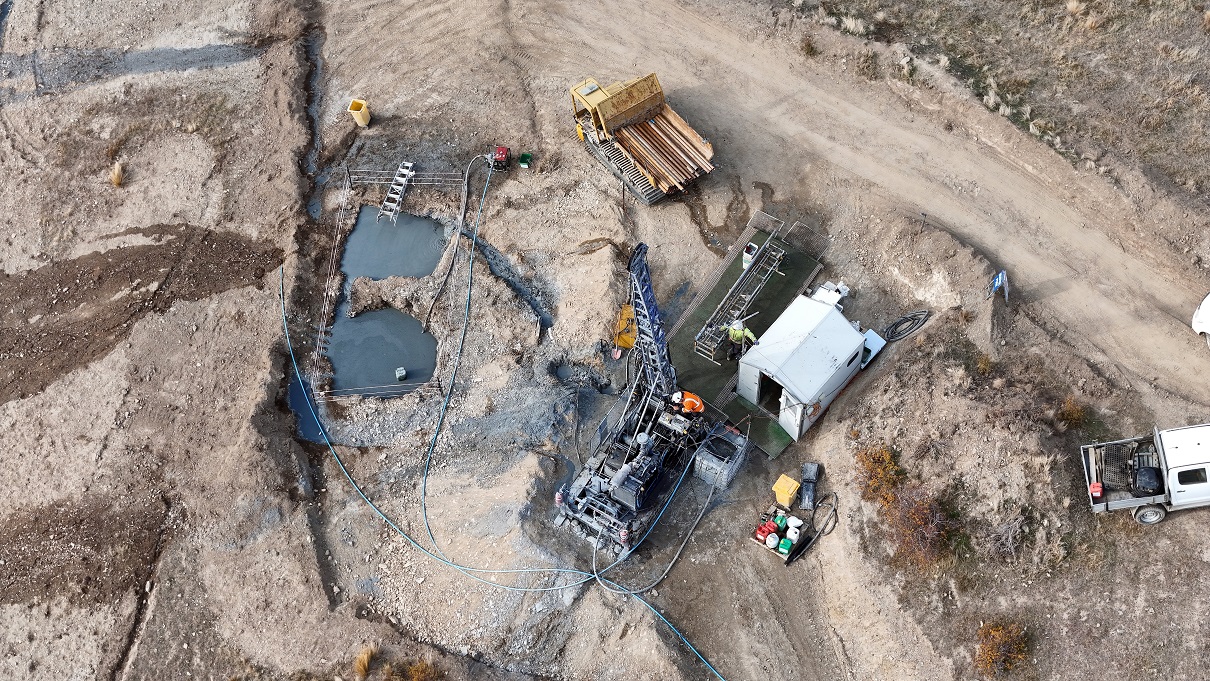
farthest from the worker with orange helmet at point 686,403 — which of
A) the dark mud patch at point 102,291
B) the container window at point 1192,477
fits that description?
the dark mud patch at point 102,291

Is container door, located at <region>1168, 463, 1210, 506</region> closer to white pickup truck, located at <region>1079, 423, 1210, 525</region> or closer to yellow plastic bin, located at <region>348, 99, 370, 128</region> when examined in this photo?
white pickup truck, located at <region>1079, 423, 1210, 525</region>

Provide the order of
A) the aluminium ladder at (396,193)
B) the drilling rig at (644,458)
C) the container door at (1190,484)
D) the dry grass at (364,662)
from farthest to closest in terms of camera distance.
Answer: the aluminium ladder at (396,193) → the drilling rig at (644,458) → the dry grass at (364,662) → the container door at (1190,484)

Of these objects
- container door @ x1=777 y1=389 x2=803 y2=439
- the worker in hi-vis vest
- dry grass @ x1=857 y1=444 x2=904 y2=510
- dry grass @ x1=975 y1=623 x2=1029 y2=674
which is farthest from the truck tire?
the worker in hi-vis vest

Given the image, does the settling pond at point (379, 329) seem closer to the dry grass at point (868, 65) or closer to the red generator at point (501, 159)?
the red generator at point (501, 159)

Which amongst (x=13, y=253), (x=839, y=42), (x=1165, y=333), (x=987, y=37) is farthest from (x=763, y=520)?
(x=13, y=253)

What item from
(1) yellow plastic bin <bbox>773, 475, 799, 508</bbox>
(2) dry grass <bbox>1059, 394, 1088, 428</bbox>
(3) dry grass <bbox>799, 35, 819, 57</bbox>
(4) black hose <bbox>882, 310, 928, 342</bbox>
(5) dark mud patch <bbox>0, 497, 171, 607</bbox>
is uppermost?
(3) dry grass <bbox>799, 35, 819, 57</bbox>

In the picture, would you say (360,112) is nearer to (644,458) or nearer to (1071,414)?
(644,458)

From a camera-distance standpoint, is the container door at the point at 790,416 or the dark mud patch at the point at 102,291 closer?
the container door at the point at 790,416
